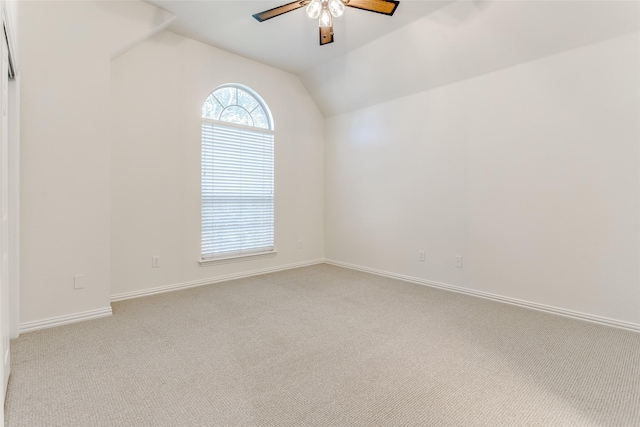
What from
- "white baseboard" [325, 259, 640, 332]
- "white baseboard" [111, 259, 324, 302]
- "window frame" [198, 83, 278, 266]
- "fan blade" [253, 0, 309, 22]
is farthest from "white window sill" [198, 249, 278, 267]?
"fan blade" [253, 0, 309, 22]

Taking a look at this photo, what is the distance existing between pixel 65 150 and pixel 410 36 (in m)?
3.34

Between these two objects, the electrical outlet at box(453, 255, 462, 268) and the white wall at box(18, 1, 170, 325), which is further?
the electrical outlet at box(453, 255, 462, 268)

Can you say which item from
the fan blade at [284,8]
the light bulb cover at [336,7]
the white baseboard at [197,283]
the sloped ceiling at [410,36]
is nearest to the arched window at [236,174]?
the white baseboard at [197,283]

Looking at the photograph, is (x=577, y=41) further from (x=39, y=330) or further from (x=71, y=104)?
(x=39, y=330)

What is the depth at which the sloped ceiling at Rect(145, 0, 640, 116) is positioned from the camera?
256 centimetres

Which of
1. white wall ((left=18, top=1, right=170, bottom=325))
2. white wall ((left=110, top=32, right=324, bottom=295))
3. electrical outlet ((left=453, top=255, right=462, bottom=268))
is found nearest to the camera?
white wall ((left=18, top=1, right=170, bottom=325))

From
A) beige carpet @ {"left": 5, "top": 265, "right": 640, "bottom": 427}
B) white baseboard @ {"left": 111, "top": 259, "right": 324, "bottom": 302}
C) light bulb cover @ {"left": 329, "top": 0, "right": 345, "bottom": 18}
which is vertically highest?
light bulb cover @ {"left": 329, "top": 0, "right": 345, "bottom": 18}

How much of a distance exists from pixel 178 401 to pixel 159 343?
76cm

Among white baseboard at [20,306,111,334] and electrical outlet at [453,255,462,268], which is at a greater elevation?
electrical outlet at [453,255,462,268]

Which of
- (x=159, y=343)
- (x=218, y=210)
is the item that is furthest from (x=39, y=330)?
(x=218, y=210)

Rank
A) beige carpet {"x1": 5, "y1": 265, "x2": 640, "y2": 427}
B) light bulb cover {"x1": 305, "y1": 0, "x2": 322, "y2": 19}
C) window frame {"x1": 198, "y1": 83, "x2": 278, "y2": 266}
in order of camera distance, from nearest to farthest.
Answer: beige carpet {"x1": 5, "y1": 265, "x2": 640, "y2": 427} → light bulb cover {"x1": 305, "y1": 0, "x2": 322, "y2": 19} → window frame {"x1": 198, "y1": 83, "x2": 278, "y2": 266}

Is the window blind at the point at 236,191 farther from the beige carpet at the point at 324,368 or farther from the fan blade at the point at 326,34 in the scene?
the fan blade at the point at 326,34

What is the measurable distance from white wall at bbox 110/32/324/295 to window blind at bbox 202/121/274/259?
14cm

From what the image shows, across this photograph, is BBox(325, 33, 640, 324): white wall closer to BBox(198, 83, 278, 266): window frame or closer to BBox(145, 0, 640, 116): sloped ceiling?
BBox(145, 0, 640, 116): sloped ceiling
